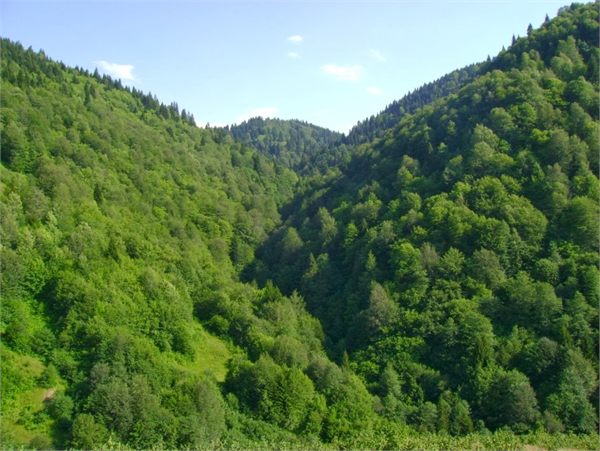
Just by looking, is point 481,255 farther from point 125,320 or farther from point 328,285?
point 125,320

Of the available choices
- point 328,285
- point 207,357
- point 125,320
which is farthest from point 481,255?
point 125,320

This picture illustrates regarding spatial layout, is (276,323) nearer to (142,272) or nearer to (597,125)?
(142,272)

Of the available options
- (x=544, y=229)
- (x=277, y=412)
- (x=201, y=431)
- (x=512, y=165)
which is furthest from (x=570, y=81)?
(x=201, y=431)

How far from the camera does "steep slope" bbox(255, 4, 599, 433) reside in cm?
5641

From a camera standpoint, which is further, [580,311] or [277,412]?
[580,311]

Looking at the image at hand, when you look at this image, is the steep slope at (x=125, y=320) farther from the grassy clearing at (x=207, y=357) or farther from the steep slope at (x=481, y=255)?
the steep slope at (x=481, y=255)

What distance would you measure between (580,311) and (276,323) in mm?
40844

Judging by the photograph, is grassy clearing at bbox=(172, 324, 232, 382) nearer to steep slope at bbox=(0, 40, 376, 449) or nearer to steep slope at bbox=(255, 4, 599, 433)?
steep slope at bbox=(0, 40, 376, 449)

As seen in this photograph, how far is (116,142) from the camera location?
102m

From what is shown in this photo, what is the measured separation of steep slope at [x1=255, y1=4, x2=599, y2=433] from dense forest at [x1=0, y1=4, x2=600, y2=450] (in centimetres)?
32

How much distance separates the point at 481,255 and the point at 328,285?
28.0 m

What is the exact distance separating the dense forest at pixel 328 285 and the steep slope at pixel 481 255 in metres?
0.32

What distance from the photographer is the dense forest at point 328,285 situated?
4841 cm

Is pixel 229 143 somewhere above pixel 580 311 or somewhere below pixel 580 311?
above
